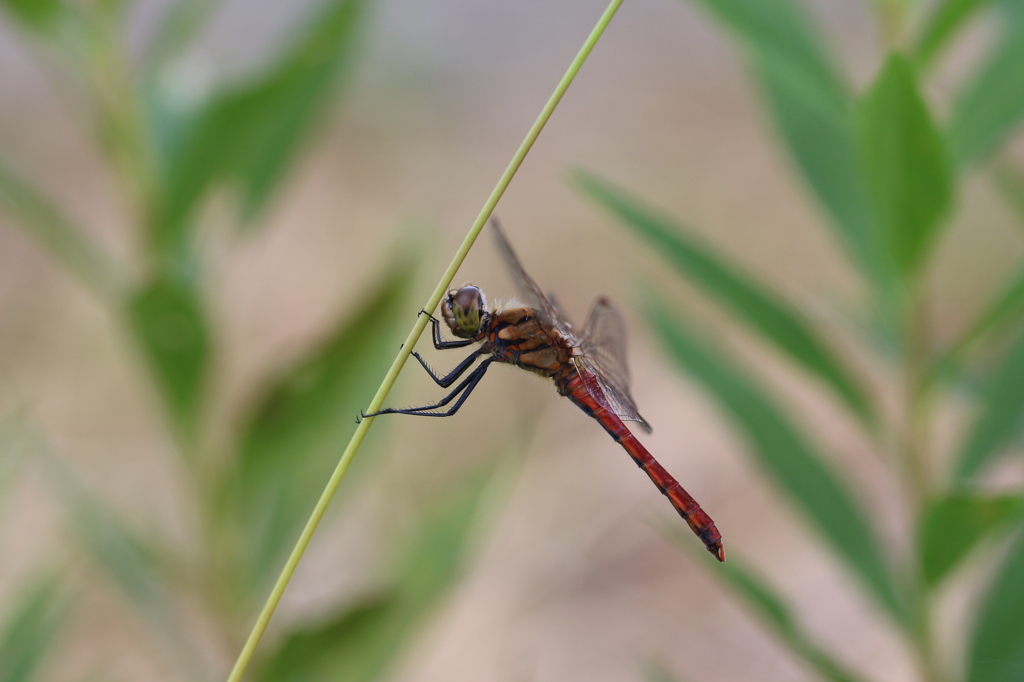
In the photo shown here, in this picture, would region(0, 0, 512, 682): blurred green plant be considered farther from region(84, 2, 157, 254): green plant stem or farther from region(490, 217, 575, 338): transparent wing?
region(490, 217, 575, 338): transparent wing

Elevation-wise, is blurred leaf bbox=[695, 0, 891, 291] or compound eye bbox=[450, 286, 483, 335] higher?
blurred leaf bbox=[695, 0, 891, 291]

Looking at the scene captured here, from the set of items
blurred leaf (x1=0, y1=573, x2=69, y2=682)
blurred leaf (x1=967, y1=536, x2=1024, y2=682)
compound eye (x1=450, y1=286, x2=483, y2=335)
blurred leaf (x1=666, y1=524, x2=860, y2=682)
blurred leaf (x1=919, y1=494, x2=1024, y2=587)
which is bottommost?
blurred leaf (x1=0, y1=573, x2=69, y2=682)

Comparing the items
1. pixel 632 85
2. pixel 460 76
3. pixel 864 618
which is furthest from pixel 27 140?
pixel 864 618

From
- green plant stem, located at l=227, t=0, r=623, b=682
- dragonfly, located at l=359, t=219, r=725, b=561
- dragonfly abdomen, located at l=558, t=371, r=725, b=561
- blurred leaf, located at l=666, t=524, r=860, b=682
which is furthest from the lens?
dragonfly abdomen, located at l=558, t=371, r=725, b=561

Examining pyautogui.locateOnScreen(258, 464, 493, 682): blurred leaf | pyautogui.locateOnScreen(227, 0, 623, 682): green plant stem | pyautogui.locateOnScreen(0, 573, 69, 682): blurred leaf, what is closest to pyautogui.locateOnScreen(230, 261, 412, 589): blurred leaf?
pyautogui.locateOnScreen(258, 464, 493, 682): blurred leaf

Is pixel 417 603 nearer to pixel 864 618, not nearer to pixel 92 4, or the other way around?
pixel 92 4

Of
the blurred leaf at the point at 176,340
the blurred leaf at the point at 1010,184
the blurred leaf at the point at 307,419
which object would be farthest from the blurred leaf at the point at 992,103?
the blurred leaf at the point at 176,340

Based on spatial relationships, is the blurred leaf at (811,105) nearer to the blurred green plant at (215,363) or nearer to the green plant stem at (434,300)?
the green plant stem at (434,300)

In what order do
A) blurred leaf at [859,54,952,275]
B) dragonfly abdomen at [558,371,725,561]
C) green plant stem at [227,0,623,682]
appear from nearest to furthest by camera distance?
1. green plant stem at [227,0,623,682]
2. blurred leaf at [859,54,952,275]
3. dragonfly abdomen at [558,371,725,561]
